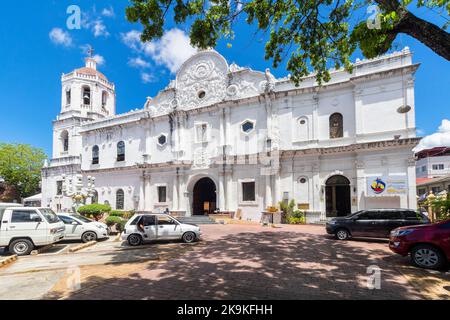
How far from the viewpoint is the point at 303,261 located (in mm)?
8078

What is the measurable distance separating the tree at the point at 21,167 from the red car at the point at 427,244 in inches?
1851

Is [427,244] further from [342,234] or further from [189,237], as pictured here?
[189,237]

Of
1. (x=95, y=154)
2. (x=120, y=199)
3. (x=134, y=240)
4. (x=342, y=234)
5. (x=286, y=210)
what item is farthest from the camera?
(x=95, y=154)

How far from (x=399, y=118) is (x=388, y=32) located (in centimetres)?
1335

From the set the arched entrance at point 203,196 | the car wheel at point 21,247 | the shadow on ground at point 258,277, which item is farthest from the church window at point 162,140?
the shadow on ground at point 258,277

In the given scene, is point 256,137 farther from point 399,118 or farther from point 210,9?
point 210,9

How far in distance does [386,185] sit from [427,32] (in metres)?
13.2

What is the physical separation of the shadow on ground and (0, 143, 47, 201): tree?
128ft

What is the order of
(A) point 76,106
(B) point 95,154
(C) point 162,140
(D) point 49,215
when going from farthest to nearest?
(A) point 76,106 → (B) point 95,154 → (C) point 162,140 → (D) point 49,215

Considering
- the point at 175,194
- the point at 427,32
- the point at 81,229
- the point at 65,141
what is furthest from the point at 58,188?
the point at 427,32

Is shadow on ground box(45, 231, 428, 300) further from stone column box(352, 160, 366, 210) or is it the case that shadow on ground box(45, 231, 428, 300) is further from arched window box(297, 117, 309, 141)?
arched window box(297, 117, 309, 141)

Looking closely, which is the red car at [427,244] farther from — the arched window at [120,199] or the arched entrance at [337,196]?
the arched window at [120,199]

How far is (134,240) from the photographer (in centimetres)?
1109

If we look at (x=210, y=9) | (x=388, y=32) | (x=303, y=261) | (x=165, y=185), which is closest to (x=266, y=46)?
(x=210, y=9)
